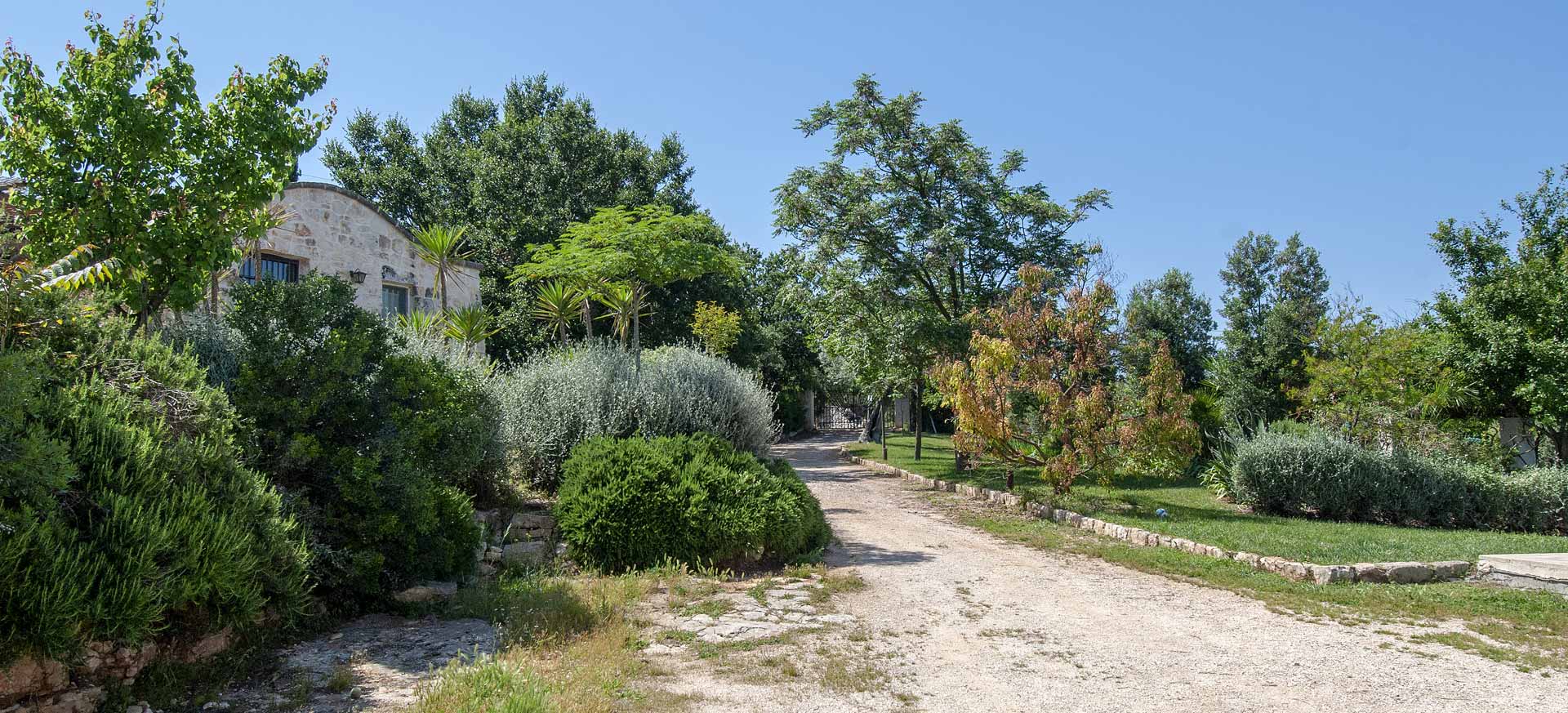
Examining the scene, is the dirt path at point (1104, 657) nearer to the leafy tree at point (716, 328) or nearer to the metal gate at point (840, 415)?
the leafy tree at point (716, 328)

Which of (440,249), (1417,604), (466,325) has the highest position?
(440,249)

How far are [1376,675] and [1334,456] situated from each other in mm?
8166

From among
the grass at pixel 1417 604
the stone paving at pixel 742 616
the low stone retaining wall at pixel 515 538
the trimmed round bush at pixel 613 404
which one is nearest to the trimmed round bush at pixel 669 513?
A: the low stone retaining wall at pixel 515 538

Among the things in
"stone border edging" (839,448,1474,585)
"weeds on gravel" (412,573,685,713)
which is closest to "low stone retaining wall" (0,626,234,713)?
"weeds on gravel" (412,573,685,713)

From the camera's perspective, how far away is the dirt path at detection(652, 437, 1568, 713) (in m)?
4.75

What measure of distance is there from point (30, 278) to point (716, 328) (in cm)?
1963

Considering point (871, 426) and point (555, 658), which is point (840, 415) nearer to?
point (871, 426)

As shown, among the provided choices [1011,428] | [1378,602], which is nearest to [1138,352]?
[1011,428]

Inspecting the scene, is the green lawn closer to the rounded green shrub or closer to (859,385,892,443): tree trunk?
the rounded green shrub

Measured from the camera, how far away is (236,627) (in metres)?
4.86

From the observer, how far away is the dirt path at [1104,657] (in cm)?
475

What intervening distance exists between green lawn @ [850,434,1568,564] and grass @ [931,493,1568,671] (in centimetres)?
71

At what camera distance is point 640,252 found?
39.7 ft

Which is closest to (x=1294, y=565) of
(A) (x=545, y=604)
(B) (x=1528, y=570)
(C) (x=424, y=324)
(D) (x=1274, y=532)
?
(B) (x=1528, y=570)
